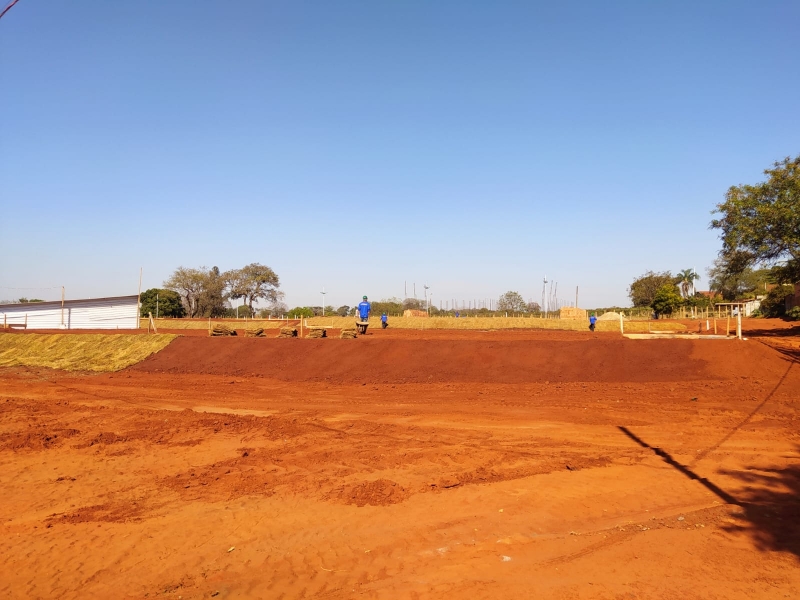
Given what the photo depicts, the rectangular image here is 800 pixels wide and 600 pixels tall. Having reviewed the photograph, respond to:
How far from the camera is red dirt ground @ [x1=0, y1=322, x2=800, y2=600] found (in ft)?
17.4

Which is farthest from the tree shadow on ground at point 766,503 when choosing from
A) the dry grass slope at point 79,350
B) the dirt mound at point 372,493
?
the dry grass slope at point 79,350

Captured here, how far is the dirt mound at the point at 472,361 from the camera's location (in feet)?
56.6

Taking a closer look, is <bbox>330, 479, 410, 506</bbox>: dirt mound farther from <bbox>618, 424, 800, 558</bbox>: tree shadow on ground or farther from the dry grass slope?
the dry grass slope

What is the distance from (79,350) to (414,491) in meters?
24.9

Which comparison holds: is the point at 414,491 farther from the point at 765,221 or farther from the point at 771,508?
the point at 765,221

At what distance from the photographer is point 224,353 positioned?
23.2 m

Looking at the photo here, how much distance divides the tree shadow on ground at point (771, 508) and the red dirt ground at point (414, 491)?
34 millimetres

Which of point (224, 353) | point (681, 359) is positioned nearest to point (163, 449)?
point (224, 353)

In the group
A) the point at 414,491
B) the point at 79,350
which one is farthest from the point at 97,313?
the point at 414,491

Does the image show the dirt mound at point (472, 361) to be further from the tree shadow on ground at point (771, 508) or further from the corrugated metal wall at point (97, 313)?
the corrugated metal wall at point (97, 313)

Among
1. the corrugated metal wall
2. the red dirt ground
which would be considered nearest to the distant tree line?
the corrugated metal wall

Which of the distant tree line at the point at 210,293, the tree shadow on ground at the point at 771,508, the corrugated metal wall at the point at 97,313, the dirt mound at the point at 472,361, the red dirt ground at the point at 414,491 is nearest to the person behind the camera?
the red dirt ground at the point at 414,491

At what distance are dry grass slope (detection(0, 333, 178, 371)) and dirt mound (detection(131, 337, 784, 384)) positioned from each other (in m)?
1.92

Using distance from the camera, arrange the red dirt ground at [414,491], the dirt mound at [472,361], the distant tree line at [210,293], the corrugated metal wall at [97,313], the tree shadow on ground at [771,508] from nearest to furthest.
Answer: the red dirt ground at [414,491] → the tree shadow on ground at [771,508] → the dirt mound at [472,361] → the corrugated metal wall at [97,313] → the distant tree line at [210,293]
